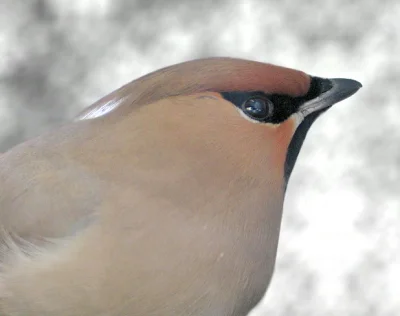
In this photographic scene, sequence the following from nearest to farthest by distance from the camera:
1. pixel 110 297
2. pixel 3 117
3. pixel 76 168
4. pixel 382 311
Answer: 1. pixel 110 297
2. pixel 76 168
3. pixel 382 311
4. pixel 3 117

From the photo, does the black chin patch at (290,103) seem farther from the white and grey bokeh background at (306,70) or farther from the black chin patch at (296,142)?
the white and grey bokeh background at (306,70)

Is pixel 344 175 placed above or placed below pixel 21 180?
below

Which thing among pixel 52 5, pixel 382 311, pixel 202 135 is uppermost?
pixel 52 5

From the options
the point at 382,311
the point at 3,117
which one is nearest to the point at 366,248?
the point at 382,311

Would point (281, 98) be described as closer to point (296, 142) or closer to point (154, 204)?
point (296, 142)

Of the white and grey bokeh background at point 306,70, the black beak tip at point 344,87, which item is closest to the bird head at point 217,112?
the black beak tip at point 344,87

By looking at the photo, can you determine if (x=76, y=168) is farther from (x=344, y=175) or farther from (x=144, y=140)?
(x=344, y=175)

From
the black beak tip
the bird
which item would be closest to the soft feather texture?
the bird
